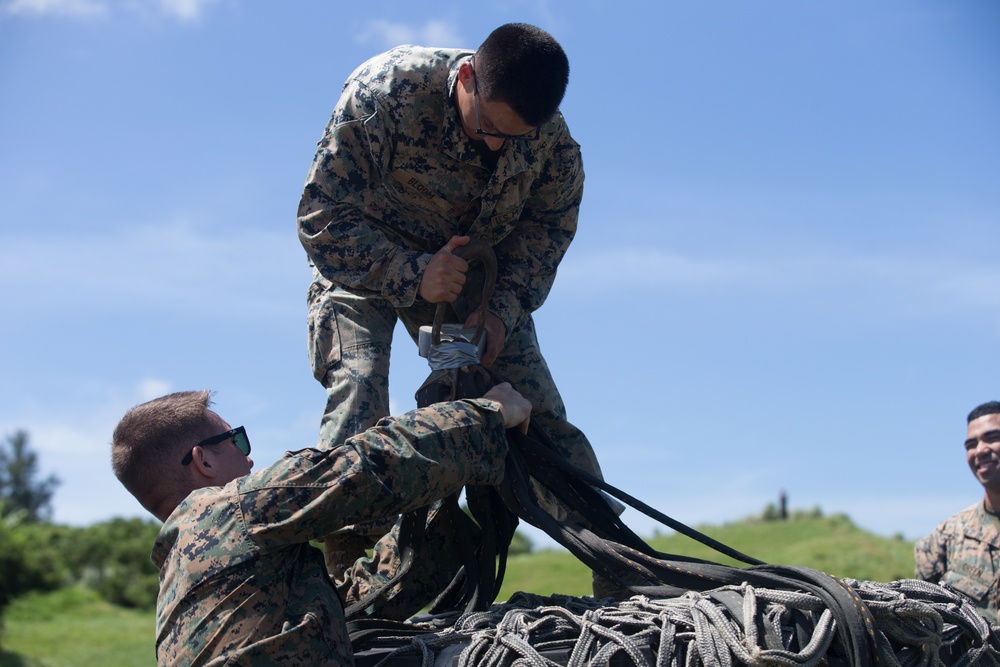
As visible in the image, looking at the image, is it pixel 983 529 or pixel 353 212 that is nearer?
pixel 353 212

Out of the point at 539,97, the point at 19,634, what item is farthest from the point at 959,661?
the point at 19,634

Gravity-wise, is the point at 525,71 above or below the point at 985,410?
above

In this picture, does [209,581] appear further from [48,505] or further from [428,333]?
[48,505]

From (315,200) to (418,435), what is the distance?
4.58 ft

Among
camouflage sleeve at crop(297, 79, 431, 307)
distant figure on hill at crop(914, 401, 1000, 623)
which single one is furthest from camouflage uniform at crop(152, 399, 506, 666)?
distant figure on hill at crop(914, 401, 1000, 623)

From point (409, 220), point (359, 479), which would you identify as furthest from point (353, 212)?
point (359, 479)

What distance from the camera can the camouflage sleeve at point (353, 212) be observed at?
404cm

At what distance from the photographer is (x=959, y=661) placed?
112 inches

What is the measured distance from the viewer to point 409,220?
434 cm

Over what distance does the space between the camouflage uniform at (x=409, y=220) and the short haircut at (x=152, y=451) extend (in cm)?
68

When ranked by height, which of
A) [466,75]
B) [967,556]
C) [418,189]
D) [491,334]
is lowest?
[967,556]

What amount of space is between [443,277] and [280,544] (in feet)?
4.18

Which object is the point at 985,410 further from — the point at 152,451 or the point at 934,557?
the point at 152,451

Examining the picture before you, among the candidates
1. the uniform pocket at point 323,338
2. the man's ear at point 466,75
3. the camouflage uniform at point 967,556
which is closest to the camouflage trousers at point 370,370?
the uniform pocket at point 323,338
